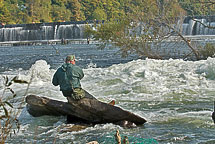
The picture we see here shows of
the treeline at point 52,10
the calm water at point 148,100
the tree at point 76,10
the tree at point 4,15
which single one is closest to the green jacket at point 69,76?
the calm water at point 148,100

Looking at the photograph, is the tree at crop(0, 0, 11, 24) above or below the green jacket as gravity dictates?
below

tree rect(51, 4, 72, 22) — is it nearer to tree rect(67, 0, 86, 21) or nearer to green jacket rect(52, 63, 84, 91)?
tree rect(67, 0, 86, 21)

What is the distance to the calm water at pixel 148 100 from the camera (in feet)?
29.9

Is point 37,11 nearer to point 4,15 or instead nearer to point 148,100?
point 4,15

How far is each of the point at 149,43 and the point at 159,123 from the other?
13.4 metres

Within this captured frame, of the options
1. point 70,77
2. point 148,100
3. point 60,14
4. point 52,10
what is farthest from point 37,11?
point 70,77

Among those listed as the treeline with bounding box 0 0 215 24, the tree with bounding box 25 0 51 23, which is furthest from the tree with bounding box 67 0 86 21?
the tree with bounding box 25 0 51 23

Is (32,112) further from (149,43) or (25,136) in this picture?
(149,43)

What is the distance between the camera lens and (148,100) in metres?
13.3

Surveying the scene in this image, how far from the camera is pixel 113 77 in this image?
1934 centimetres

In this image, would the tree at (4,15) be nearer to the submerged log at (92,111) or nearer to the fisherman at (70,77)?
the submerged log at (92,111)

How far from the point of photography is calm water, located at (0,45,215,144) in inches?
359

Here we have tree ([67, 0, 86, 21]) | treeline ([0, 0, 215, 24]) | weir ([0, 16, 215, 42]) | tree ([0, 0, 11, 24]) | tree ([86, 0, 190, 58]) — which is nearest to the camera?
tree ([86, 0, 190, 58])

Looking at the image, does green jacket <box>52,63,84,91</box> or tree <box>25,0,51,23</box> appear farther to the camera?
tree <box>25,0,51,23</box>
